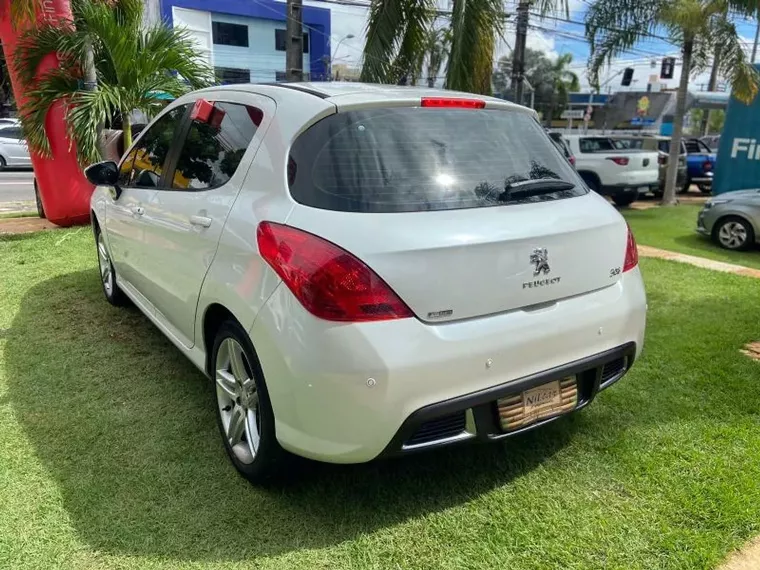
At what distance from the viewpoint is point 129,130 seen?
809 cm

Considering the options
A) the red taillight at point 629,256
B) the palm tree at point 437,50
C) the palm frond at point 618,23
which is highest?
the palm frond at point 618,23

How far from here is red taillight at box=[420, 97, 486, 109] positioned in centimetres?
264

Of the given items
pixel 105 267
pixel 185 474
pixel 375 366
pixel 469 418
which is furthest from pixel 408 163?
pixel 105 267

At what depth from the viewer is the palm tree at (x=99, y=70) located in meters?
7.29

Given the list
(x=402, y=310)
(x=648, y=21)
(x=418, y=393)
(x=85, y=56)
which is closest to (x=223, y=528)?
(x=418, y=393)

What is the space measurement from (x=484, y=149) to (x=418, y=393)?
113 centimetres

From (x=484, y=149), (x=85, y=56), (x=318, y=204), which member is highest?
(x=85, y=56)

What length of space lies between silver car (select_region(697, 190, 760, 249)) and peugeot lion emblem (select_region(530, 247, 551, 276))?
7676mm

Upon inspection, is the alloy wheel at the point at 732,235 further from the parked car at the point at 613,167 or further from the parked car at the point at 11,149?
the parked car at the point at 11,149

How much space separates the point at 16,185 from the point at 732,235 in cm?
1685

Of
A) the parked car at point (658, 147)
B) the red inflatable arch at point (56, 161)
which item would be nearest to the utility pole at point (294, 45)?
the red inflatable arch at point (56, 161)

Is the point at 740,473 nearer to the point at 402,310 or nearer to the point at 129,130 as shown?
the point at 402,310

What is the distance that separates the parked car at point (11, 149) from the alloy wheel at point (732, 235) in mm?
19505

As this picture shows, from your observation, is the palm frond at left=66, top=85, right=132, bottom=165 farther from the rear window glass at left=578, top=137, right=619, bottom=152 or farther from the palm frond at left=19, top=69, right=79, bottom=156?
the rear window glass at left=578, top=137, right=619, bottom=152
